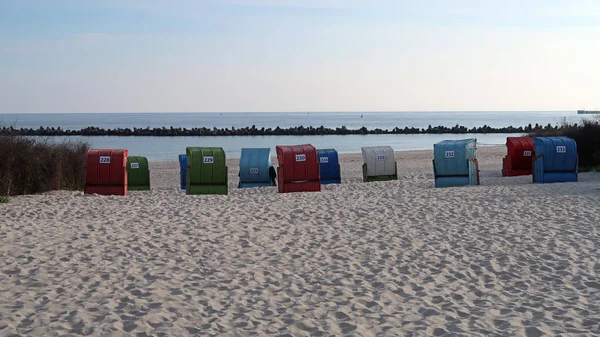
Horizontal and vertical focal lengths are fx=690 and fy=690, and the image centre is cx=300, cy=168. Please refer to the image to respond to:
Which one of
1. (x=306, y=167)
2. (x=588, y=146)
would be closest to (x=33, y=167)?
(x=306, y=167)

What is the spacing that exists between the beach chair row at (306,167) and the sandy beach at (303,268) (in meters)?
2.93

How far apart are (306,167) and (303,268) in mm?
8847

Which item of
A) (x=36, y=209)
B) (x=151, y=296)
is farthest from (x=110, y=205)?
(x=151, y=296)

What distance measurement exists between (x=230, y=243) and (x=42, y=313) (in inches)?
137

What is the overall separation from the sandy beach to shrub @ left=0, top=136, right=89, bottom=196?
2.62 m

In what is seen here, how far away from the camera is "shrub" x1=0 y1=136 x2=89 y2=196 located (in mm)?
15586

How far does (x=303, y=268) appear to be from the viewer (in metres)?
7.86

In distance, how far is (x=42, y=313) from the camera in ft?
20.0

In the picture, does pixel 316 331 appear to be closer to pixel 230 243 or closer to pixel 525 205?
pixel 230 243

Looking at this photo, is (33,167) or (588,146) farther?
(588,146)

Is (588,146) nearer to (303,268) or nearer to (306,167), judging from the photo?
(306,167)

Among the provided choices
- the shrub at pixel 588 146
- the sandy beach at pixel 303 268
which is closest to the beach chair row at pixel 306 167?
the shrub at pixel 588 146

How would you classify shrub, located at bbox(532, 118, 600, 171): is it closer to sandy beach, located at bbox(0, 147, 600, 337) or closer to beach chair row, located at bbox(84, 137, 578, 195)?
beach chair row, located at bbox(84, 137, 578, 195)

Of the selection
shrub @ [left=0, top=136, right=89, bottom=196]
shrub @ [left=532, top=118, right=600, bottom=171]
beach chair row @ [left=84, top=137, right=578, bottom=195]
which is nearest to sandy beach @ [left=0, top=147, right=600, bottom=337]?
shrub @ [left=0, top=136, right=89, bottom=196]
